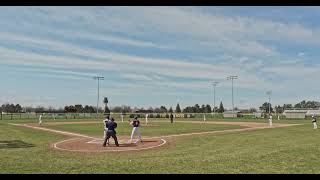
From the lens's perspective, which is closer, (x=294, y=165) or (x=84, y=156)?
(x=294, y=165)

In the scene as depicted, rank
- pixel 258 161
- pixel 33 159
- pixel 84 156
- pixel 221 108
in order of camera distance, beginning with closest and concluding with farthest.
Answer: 1. pixel 258 161
2. pixel 33 159
3. pixel 84 156
4. pixel 221 108

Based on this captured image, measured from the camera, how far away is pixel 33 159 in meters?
15.5

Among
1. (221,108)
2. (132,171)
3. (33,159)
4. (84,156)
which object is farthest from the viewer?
(221,108)
